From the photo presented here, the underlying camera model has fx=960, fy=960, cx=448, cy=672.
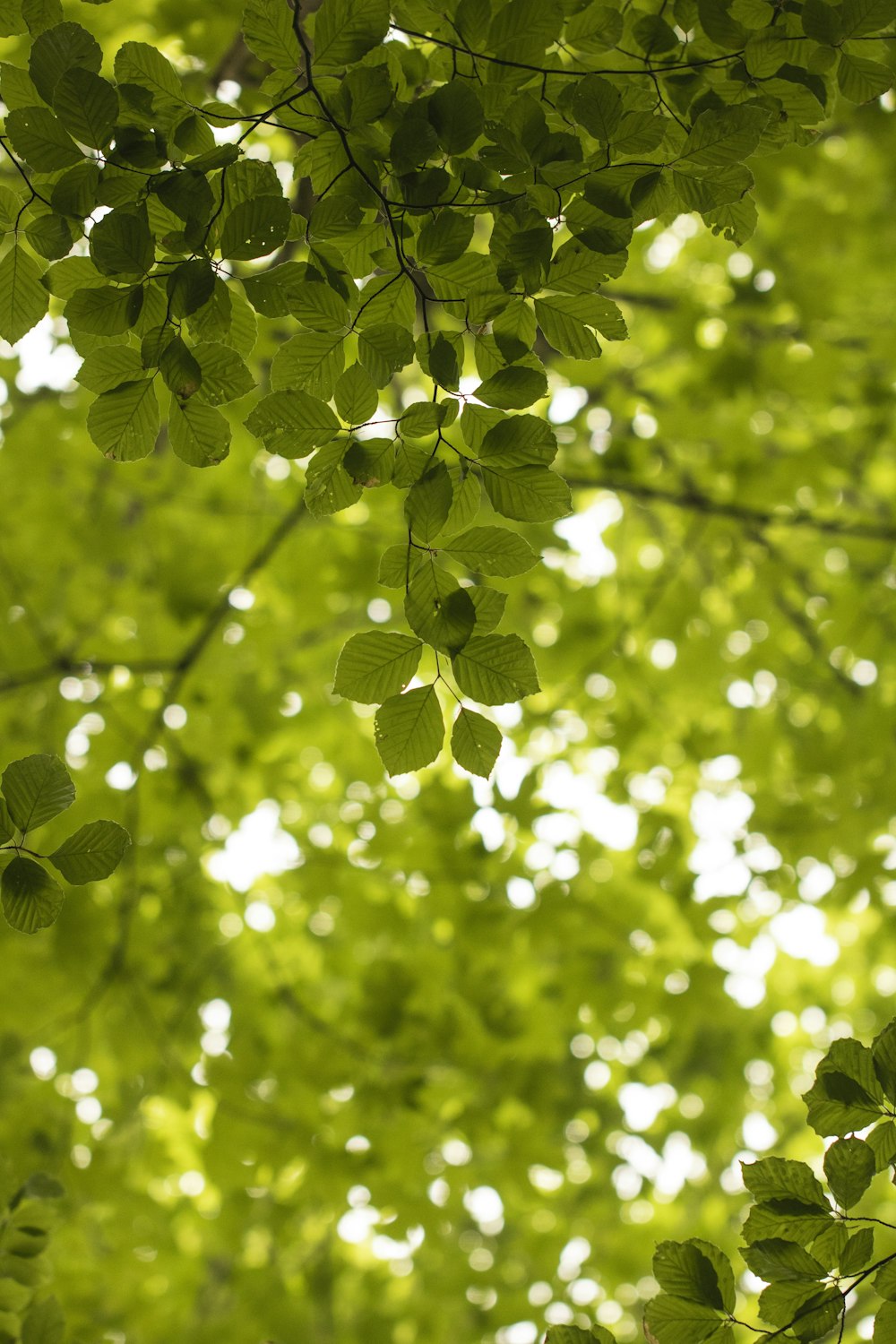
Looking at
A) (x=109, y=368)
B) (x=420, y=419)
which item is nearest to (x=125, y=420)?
(x=109, y=368)

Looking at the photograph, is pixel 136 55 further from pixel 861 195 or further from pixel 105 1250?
pixel 105 1250

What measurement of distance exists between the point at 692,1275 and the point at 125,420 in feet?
3.08

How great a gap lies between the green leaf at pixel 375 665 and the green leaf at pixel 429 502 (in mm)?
101

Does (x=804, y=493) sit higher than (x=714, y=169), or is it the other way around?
(x=714, y=169)

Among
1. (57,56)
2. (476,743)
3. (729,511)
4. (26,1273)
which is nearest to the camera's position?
(57,56)

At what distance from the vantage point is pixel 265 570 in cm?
310

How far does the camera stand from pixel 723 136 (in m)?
0.83

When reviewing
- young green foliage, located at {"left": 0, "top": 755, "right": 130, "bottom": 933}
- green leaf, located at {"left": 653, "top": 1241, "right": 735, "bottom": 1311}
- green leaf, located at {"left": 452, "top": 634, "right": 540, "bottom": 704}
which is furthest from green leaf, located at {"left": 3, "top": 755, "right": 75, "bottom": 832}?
green leaf, located at {"left": 653, "top": 1241, "right": 735, "bottom": 1311}

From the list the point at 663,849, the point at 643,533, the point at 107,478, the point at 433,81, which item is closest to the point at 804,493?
the point at 643,533

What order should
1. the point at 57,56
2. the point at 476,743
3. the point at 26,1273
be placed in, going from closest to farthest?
the point at 57,56 → the point at 476,743 → the point at 26,1273

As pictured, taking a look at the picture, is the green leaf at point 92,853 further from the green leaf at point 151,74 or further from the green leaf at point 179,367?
the green leaf at point 151,74

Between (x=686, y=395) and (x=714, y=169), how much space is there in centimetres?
196

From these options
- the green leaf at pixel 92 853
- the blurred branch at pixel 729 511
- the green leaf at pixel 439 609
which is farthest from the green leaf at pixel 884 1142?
the blurred branch at pixel 729 511

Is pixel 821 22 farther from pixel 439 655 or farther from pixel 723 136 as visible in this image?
pixel 439 655
